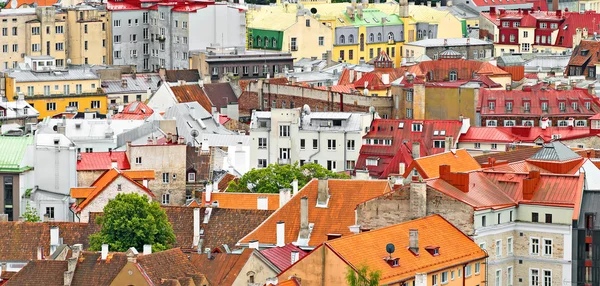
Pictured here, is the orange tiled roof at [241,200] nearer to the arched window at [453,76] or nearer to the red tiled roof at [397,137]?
the red tiled roof at [397,137]

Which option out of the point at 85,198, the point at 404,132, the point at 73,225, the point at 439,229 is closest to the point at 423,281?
the point at 439,229

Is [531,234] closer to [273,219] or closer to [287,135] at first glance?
[273,219]

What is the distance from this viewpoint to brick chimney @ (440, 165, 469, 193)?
125625mm

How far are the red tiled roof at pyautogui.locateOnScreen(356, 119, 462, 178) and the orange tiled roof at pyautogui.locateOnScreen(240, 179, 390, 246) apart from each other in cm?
2741

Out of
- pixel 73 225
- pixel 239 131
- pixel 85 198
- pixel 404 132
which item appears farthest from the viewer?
pixel 239 131

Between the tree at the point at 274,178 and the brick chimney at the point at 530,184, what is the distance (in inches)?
839

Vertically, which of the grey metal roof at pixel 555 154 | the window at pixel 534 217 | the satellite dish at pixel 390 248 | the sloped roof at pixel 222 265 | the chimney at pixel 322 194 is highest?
the grey metal roof at pixel 555 154

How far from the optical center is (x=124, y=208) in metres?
130

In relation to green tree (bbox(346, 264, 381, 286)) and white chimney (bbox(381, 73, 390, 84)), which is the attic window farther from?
white chimney (bbox(381, 73, 390, 84))

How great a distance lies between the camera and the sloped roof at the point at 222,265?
116688mm

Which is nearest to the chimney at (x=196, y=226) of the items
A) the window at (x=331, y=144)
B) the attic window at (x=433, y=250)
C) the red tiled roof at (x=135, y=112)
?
the attic window at (x=433, y=250)

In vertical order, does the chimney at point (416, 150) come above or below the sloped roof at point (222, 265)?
above

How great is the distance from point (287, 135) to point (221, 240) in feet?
126

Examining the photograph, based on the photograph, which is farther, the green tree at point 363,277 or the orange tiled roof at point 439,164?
the orange tiled roof at point 439,164
